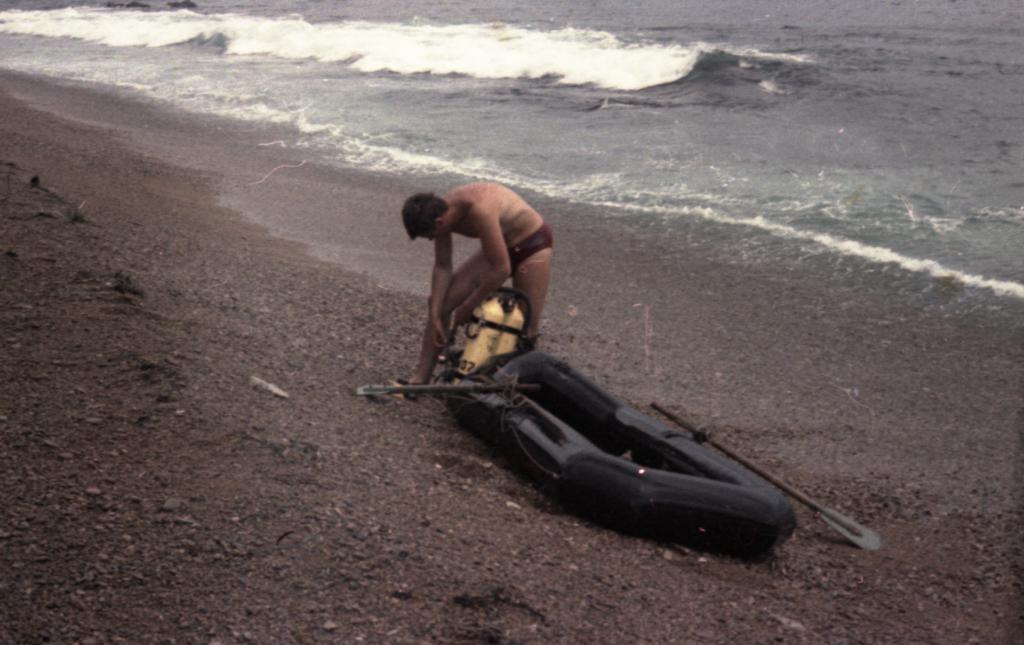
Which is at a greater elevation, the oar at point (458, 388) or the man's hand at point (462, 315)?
the man's hand at point (462, 315)

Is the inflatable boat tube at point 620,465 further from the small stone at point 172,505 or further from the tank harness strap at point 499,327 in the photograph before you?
the small stone at point 172,505

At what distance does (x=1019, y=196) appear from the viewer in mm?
11531

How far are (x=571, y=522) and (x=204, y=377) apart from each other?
6.89 ft

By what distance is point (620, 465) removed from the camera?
15.3ft

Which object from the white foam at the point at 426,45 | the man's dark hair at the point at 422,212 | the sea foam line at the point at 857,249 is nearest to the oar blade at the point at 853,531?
the man's dark hair at the point at 422,212

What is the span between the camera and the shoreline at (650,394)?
4.28m

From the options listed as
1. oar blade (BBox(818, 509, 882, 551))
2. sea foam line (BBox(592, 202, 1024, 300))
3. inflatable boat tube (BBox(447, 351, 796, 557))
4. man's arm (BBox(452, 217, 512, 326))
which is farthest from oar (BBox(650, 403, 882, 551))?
sea foam line (BBox(592, 202, 1024, 300))

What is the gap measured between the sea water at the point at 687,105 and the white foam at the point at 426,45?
10cm

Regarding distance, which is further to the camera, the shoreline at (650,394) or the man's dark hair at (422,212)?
the man's dark hair at (422,212)

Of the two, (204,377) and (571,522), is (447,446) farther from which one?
(204,377)

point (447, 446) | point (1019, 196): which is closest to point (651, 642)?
point (447, 446)

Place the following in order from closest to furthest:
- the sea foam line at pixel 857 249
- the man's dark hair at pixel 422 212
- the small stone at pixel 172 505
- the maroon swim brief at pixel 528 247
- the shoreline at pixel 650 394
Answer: the small stone at pixel 172 505, the shoreline at pixel 650 394, the man's dark hair at pixel 422 212, the maroon swim brief at pixel 528 247, the sea foam line at pixel 857 249

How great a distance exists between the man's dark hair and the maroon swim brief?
2.12 feet

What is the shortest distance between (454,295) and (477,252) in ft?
0.96
